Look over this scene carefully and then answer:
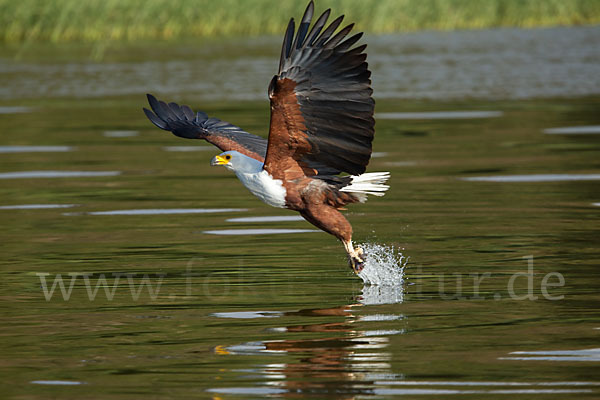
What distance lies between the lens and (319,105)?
6.78 meters

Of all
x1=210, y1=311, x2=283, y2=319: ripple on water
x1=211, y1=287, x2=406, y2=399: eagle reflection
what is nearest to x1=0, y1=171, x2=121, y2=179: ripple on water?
x1=210, y1=311, x2=283, y2=319: ripple on water

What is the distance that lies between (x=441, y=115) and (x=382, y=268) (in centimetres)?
827

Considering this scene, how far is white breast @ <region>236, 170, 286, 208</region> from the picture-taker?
6875mm

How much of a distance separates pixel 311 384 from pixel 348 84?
240 cm

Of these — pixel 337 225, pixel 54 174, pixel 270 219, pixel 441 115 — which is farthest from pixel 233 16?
pixel 337 225

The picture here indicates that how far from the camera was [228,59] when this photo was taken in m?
22.5

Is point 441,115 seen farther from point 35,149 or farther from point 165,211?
point 165,211

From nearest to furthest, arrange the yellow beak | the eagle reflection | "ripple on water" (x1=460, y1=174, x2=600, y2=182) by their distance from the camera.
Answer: the eagle reflection → the yellow beak → "ripple on water" (x1=460, y1=174, x2=600, y2=182)

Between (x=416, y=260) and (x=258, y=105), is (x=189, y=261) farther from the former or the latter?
A: (x=258, y=105)

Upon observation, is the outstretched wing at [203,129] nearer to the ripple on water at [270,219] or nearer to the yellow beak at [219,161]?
the yellow beak at [219,161]

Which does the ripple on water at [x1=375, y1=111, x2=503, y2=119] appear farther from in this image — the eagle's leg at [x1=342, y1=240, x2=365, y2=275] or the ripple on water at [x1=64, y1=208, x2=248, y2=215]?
the eagle's leg at [x1=342, y1=240, x2=365, y2=275]

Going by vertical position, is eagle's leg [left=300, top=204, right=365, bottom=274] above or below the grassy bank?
below

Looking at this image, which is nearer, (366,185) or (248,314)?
(248,314)

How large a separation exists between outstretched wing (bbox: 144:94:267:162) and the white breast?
529 millimetres
